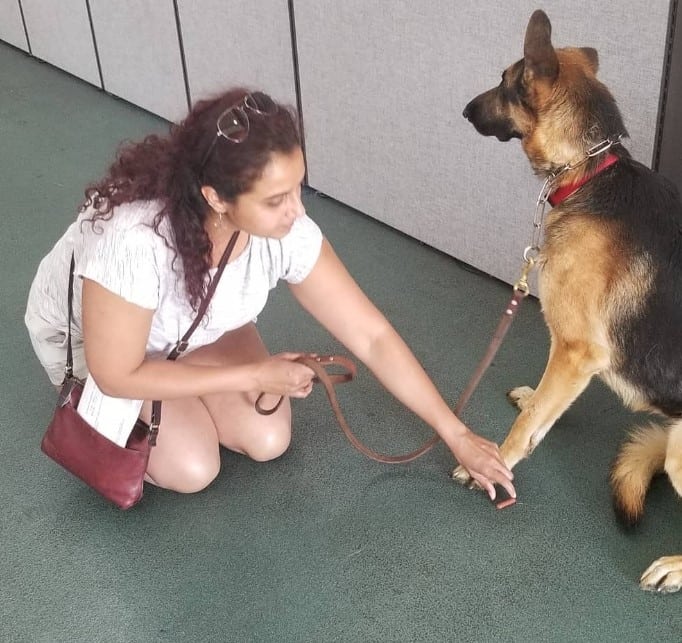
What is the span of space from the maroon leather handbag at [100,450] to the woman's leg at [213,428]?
0.11m

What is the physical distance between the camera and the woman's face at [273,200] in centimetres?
153

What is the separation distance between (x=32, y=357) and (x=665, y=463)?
2.02m

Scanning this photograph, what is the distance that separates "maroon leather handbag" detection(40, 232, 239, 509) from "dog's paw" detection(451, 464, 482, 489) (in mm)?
802

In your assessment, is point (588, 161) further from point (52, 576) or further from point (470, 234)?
point (52, 576)

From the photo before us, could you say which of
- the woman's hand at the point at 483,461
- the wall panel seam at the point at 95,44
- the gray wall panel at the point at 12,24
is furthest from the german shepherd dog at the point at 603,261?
the gray wall panel at the point at 12,24

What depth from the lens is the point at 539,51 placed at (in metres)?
1.86

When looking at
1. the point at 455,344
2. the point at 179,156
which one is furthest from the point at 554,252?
the point at 179,156

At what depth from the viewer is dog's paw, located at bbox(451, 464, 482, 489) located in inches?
83.7

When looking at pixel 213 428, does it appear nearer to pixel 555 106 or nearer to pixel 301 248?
pixel 301 248

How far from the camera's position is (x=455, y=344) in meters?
2.71

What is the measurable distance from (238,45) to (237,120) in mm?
2470

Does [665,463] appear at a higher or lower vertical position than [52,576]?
higher

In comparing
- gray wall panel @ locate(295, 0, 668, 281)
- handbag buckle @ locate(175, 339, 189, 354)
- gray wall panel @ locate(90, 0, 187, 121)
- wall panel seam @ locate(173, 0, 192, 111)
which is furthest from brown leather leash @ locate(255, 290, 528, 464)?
gray wall panel @ locate(90, 0, 187, 121)

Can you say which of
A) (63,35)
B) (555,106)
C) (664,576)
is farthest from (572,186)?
(63,35)
